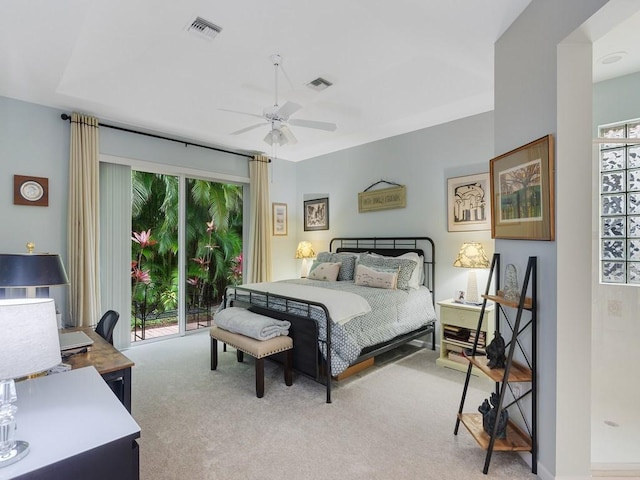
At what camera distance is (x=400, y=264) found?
13.1 ft

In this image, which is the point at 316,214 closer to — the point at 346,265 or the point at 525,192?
the point at 346,265

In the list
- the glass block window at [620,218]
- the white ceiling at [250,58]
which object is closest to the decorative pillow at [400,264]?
the white ceiling at [250,58]

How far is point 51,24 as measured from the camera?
2242 mm

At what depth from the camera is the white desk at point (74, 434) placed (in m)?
0.97

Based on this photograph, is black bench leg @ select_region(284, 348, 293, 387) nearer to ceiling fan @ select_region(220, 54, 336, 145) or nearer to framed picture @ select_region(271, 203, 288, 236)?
ceiling fan @ select_region(220, 54, 336, 145)

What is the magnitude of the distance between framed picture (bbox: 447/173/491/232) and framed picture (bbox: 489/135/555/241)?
1.40 m

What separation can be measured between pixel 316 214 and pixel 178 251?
2246 mm

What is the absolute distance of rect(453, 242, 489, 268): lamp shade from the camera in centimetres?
349

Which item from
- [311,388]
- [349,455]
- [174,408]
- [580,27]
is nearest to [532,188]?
[580,27]

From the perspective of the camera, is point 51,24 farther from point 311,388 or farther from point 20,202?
point 311,388

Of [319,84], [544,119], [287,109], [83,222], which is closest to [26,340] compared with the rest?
[287,109]

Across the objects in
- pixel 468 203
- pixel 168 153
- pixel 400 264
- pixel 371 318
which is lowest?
pixel 371 318

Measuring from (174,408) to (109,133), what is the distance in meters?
3.21

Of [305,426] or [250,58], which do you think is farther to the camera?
[250,58]
